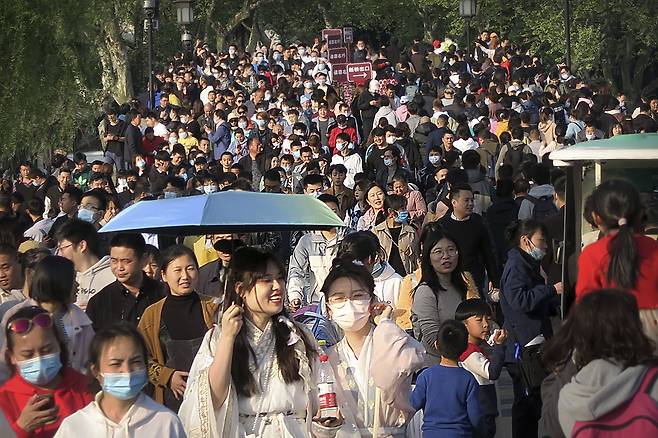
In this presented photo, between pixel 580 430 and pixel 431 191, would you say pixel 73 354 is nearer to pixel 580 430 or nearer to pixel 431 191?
pixel 580 430

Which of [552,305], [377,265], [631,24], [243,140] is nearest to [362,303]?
[552,305]

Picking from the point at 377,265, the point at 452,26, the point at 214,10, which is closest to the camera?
the point at 377,265

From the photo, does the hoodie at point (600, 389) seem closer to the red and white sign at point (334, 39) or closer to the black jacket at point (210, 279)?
the black jacket at point (210, 279)

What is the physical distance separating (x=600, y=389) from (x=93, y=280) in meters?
5.55

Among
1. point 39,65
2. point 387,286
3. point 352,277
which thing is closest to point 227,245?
point 352,277

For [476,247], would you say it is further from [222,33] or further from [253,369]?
[222,33]

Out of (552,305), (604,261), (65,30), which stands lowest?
(552,305)

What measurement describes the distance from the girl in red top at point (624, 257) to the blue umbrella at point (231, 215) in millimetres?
1148

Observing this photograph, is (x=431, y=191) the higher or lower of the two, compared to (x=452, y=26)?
lower

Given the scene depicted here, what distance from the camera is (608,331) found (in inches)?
207

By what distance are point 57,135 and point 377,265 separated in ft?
33.0

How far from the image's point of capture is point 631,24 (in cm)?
4275

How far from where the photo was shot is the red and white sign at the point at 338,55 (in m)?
36.8

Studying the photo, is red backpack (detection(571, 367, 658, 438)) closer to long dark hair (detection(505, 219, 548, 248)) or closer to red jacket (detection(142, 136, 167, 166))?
long dark hair (detection(505, 219, 548, 248))
